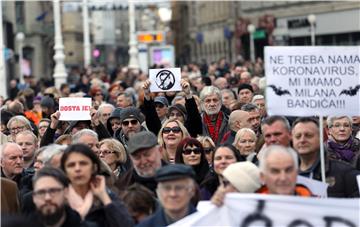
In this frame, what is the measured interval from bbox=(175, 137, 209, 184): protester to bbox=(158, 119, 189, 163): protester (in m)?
0.70

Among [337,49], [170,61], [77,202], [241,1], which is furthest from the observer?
[241,1]

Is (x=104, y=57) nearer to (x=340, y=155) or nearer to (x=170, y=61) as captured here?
(x=170, y=61)

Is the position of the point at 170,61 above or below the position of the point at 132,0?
below

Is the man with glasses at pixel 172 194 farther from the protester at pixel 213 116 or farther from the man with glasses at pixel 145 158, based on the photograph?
the protester at pixel 213 116

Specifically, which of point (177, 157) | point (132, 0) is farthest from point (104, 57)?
point (177, 157)

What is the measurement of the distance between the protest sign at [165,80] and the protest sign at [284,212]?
6.10 meters

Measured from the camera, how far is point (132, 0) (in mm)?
39344

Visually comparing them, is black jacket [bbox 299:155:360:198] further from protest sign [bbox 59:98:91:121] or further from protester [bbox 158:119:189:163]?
protest sign [bbox 59:98:91:121]

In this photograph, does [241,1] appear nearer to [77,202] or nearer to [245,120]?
[245,120]

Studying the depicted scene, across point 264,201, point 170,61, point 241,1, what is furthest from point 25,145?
point 241,1

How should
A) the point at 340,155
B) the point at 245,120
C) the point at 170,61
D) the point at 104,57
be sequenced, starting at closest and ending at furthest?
1. the point at 340,155
2. the point at 245,120
3. the point at 170,61
4. the point at 104,57

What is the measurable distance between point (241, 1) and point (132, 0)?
74.6 feet

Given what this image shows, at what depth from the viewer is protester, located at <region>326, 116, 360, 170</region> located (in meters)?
9.91

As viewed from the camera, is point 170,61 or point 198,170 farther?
point 170,61
